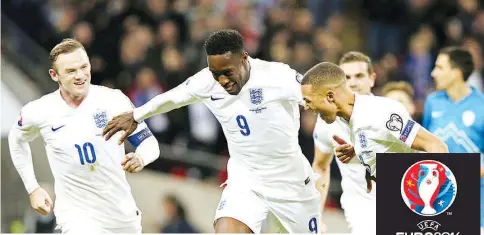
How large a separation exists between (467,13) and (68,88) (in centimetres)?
805

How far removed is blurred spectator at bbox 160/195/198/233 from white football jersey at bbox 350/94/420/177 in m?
4.80

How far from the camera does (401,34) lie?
14992 mm

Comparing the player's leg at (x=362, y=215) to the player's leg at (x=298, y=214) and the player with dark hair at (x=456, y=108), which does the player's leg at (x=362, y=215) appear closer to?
the player's leg at (x=298, y=214)

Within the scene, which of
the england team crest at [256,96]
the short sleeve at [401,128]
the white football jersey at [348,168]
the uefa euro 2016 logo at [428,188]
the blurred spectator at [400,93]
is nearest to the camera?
the uefa euro 2016 logo at [428,188]

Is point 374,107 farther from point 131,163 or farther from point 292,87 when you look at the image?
point 131,163

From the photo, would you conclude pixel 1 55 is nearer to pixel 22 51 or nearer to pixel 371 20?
pixel 22 51

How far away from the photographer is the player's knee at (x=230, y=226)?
7383 millimetres

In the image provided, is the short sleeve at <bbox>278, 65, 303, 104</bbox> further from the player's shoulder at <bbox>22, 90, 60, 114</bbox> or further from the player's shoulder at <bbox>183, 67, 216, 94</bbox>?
the player's shoulder at <bbox>22, 90, 60, 114</bbox>

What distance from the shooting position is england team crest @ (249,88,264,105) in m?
7.49

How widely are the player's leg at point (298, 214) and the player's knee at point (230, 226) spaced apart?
342 millimetres

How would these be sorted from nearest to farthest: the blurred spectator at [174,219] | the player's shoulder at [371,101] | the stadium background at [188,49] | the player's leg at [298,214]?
the player's shoulder at [371,101] < the player's leg at [298,214] < the blurred spectator at [174,219] < the stadium background at [188,49]

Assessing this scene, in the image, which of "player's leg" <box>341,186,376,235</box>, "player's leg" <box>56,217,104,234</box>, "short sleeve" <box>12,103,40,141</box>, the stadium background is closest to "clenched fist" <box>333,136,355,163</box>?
"player's leg" <box>341,186,376,235</box>

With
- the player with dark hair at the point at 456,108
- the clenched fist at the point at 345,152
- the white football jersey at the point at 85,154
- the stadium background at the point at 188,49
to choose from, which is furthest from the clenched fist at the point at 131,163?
the stadium background at the point at 188,49

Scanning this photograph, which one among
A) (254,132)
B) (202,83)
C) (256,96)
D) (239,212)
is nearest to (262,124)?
(254,132)
